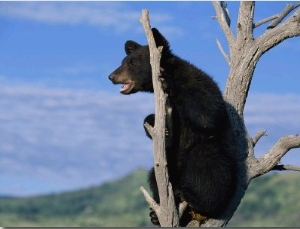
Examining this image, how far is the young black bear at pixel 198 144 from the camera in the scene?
637cm

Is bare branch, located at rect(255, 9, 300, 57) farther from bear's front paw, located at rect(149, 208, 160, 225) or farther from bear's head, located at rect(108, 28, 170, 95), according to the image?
bear's front paw, located at rect(149, 208, 160, 225)

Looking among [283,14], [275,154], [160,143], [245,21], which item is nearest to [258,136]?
[275,154]

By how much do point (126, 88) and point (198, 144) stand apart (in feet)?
3.30

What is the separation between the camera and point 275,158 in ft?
22.9

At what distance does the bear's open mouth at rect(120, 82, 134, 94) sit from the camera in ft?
22.8

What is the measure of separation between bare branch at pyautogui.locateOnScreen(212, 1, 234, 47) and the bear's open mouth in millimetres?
1179

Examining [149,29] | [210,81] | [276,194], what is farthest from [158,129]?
[276,194]

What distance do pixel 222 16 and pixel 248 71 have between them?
828 millimetres

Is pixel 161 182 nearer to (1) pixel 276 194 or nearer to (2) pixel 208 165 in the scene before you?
(2) pixel 208 165

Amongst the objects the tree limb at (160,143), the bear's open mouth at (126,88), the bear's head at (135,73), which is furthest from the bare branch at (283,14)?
the tree limb at (160,143)

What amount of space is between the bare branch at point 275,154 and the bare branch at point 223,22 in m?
1.18

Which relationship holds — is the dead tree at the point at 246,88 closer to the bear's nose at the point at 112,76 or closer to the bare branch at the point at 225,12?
the bare branch at the point at 225,12

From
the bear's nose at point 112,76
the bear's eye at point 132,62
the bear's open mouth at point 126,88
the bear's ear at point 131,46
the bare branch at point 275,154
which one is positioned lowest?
the bare branch at point 275,154

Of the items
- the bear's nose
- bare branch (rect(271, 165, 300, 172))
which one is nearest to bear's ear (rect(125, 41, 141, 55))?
the bear's nose
